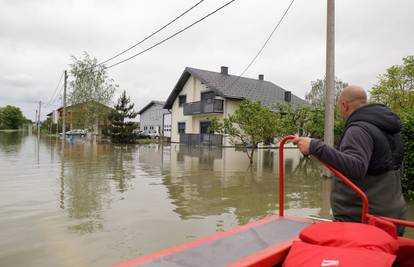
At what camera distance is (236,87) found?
31.1 meters

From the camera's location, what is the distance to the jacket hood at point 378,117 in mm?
2371

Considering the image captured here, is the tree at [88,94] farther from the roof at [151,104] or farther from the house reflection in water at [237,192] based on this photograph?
the house reflection in water at [237,192]

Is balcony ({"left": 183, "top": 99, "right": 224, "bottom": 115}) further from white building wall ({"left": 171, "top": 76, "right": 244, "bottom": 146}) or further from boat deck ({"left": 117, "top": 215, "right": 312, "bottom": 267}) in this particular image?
boat deck ({"left": 117, "top": 215, "right": 312, "bottom": 267})

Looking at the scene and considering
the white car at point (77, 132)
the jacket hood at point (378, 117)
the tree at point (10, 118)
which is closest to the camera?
the jacket hood at point (378, 117)

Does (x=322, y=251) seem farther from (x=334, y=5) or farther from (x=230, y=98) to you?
(x=230, y=98)

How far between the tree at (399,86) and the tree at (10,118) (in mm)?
107243

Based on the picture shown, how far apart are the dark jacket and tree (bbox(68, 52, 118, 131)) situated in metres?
36.0

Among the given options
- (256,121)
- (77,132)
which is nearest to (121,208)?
(256,121)

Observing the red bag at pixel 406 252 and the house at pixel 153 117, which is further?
the house at pixel 153 117

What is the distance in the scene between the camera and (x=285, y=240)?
2.53 metres

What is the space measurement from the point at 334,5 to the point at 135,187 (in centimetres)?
775

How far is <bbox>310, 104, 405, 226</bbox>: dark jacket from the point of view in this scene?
2174mm

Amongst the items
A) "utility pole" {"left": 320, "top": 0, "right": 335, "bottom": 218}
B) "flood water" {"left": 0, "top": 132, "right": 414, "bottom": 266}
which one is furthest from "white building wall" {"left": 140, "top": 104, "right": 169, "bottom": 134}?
"utility pole" {"left": 320, "top": 0, "right": 335, "bottom": 218}

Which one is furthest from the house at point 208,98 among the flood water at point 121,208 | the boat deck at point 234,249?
the boat deck at point 234,249
